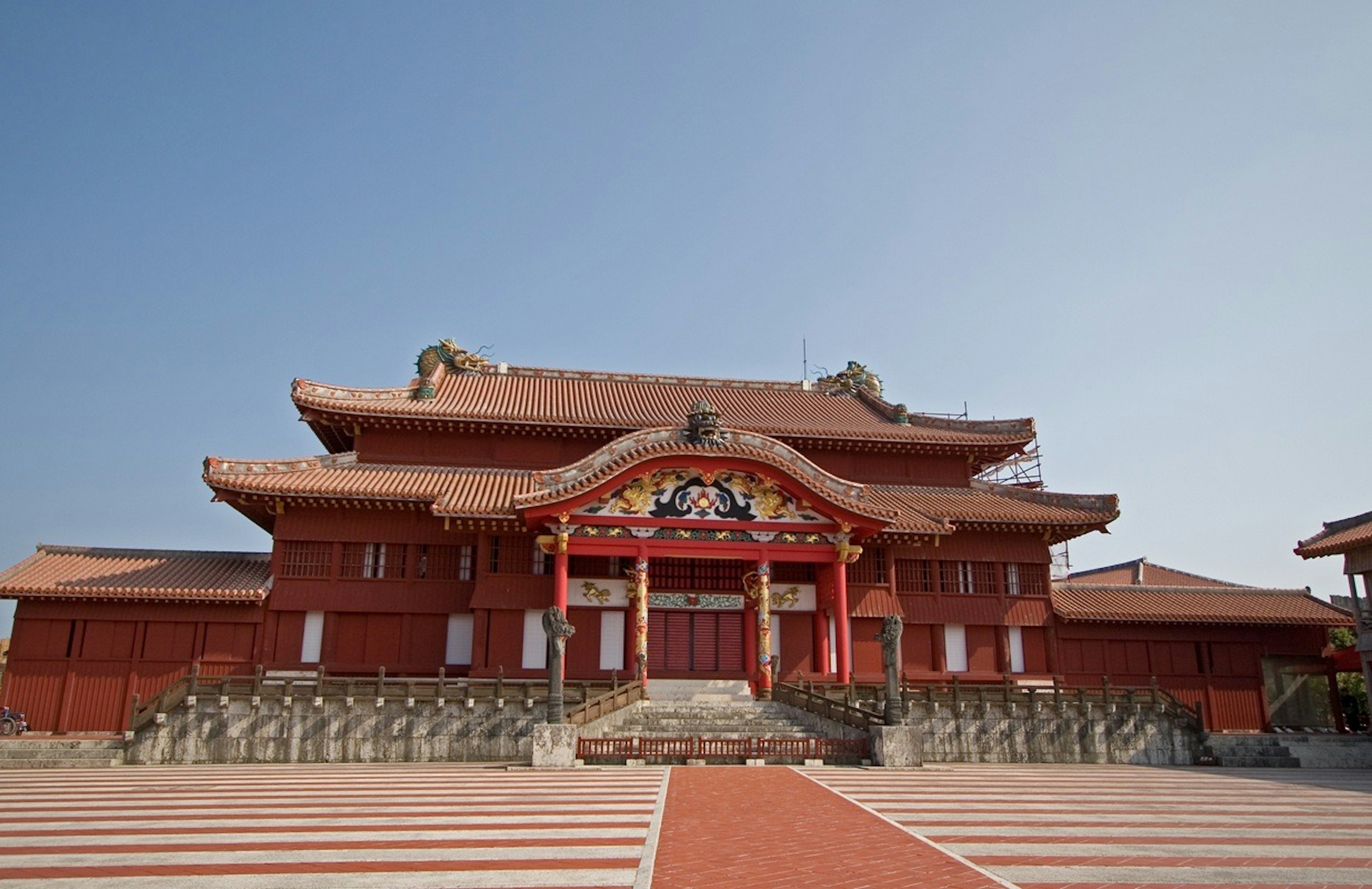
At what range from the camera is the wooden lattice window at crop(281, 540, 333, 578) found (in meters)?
→ 26.0

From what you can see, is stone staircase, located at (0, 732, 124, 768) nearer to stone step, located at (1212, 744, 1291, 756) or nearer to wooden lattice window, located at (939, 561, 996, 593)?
wooden lattice window, located at (939, 561, 996, 593)

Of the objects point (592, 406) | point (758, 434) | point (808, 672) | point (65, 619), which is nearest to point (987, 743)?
point (808, 672)

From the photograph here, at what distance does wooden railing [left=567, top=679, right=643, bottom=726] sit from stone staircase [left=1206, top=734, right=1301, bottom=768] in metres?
15.2

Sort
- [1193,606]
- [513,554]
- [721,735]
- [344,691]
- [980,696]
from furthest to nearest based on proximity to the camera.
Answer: [1193,606] < [513,554] < [980,696] < [344,691] < [721,735]

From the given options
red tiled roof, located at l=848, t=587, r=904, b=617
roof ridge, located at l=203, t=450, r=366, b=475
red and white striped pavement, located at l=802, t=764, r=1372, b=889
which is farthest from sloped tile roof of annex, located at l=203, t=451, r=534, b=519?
red and white striped pavement, located at l=802, t=764, r=1372, b=889

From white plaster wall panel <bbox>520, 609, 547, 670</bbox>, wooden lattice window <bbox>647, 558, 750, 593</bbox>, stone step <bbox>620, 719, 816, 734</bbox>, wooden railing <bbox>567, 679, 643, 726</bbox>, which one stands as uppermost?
wooden lattice window <bbox>647, 558, 750, 593</bbox>

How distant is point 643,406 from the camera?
109 feet

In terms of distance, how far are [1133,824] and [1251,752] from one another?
56.2 ft

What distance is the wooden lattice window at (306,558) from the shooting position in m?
26.0

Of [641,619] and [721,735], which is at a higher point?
[641,619]

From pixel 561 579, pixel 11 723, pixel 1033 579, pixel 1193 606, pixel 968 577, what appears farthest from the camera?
pixel 1193 606

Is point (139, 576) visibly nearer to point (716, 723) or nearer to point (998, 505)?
point (716, 723)

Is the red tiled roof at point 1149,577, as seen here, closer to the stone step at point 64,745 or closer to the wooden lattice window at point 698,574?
the wooden lattice window at point 698,574

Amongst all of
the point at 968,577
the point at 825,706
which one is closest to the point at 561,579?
the point at 825,706
